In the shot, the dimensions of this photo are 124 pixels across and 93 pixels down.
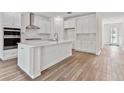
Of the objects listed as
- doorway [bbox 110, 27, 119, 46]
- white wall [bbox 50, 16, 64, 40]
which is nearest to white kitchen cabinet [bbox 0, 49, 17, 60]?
white wall [bbox 50, 16, 64, 40]

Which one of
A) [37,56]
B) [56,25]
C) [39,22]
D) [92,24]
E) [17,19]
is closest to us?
[37,56]

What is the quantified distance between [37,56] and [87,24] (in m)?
4.43

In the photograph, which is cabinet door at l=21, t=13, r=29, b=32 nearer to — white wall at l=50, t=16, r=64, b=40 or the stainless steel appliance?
the stainless steel appliance

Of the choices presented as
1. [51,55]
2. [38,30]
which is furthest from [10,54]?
[38,30]

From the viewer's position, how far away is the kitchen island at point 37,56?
246 cm

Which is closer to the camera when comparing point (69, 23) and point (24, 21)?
point (24, 21)

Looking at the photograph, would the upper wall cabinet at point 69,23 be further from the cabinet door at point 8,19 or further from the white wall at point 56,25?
the cabinet door at point 8,19

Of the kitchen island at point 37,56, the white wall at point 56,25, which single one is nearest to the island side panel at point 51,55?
the kitchen island at point 37,56

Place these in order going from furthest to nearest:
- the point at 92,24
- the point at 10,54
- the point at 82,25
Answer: the point at 82,25, the point at 92,24, the point at 10,54

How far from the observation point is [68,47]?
477 cm

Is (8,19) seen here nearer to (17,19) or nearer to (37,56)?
(17,19)

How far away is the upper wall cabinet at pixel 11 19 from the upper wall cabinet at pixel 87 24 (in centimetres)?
372

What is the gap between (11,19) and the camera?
4180 mm
